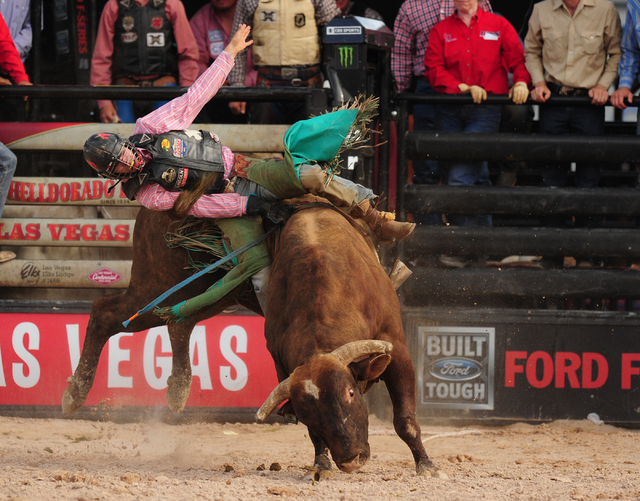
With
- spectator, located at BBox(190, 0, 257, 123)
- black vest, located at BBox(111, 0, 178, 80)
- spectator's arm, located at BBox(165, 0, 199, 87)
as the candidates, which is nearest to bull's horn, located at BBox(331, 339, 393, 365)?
spectator's arm, located at BBox(165, 0, 199, 87)

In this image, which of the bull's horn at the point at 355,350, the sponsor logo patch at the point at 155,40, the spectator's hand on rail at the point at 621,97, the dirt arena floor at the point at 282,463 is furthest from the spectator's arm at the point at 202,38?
the bull's horn at the point at 355,350

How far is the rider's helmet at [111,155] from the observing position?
3.97 metres

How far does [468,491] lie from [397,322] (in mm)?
896

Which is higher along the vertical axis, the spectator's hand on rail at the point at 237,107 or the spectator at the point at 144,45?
the spectator at the point at 144,45

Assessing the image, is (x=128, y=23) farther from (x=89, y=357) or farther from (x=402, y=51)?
(x=89, y=357)

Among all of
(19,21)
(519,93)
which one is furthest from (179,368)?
(19,21)

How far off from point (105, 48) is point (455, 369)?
12.5ft

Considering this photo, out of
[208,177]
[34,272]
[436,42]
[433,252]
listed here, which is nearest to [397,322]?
[208,177]

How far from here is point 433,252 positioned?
5.73m

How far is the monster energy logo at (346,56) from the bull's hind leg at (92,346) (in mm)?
2229

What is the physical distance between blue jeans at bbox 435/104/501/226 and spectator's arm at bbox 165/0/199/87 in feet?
6.67

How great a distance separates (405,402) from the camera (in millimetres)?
3852

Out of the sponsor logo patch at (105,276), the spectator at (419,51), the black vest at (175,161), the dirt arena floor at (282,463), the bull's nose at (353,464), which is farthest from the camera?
the spectator at (419,51)

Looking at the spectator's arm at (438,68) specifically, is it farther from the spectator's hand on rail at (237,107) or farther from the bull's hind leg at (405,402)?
the bull's hind leg at (405,402)
